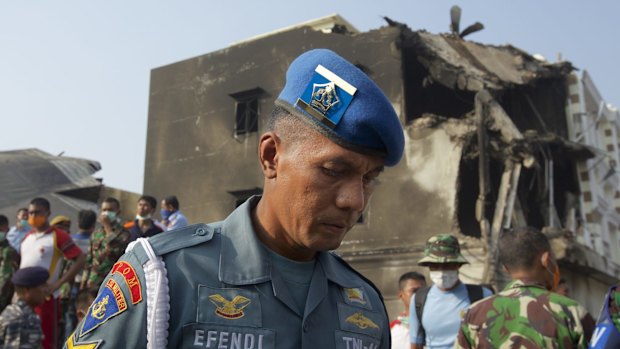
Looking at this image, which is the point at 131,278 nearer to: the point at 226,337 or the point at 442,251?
the point at 226,337

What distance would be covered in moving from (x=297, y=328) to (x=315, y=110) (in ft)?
1.89

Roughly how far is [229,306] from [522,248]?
8.72ft

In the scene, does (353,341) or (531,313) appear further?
(531,313)

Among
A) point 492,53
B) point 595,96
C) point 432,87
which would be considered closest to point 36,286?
point 432,87

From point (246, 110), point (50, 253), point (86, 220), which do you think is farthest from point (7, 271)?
point (246, 110)

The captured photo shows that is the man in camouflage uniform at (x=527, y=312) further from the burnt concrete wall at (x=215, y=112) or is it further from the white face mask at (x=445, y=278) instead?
the burnt concrete wall at (x=215, y=112)

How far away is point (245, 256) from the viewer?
1.68 meters

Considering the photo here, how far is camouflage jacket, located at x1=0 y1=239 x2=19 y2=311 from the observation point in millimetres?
7141

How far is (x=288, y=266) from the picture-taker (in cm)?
175

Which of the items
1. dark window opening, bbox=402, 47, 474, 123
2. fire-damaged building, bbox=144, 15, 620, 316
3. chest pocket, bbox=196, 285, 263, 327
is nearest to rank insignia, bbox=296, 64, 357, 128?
chest pocket, bbox=196, 285, 263, 327

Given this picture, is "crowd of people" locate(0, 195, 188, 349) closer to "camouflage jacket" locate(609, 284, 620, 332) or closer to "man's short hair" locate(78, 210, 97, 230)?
"man's short hair" locate(78, 210, 97, 230)

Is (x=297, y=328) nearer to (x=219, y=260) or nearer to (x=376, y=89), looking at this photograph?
(x=219, y=260)

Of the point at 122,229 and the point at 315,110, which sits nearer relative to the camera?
the point at 315,110

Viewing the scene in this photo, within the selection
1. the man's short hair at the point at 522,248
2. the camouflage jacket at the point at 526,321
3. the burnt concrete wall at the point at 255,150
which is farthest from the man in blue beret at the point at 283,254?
the burnt concrete wall at the point at 255,150
